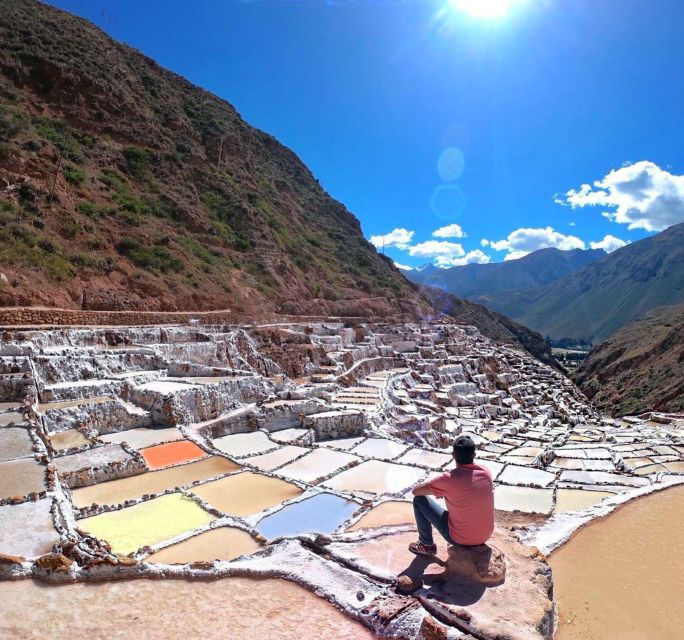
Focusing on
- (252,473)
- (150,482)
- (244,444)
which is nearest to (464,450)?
(252,473)

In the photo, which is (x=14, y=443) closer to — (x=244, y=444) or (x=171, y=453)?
(x=171, y=453)

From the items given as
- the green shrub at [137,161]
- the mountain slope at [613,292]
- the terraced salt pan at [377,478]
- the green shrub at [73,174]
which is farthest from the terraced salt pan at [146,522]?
the mountain slope at [613,292]

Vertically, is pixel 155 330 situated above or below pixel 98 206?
below

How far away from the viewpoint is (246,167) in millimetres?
45406

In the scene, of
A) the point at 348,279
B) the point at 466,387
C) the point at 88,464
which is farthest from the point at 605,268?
the point at 88,464

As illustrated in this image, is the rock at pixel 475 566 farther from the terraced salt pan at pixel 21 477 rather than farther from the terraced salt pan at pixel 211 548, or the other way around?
the terraced salt pan at pixel 21 477

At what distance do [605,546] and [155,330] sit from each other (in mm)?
15098

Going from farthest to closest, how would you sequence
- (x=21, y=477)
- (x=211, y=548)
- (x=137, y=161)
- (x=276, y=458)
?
(x=137, y=161)
(x=276, y=458)
(x=21, y=477)
(x=211, y=548)

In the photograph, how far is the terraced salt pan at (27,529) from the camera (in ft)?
14.9

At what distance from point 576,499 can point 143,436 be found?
9.02 m

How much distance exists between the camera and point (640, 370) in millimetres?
45062

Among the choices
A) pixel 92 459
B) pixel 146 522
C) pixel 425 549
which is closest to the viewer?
pixel 425 549

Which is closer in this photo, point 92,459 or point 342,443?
point 92,459

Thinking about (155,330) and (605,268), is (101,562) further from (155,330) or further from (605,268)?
(605,268)
